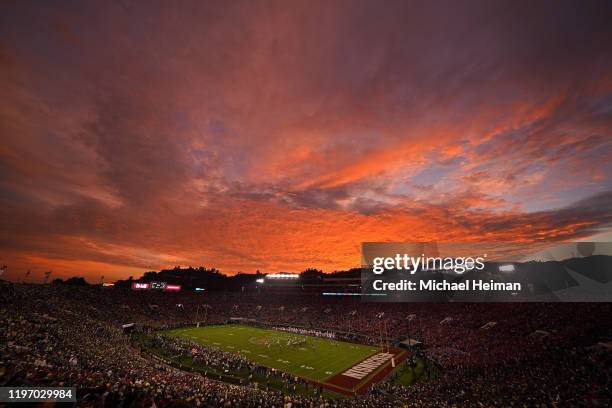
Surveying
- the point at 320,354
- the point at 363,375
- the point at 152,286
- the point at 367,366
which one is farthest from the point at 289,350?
the point at 152,286

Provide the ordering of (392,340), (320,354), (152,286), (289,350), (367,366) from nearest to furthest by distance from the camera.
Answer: (367,366) → (320,354) → (289,350) → (392,340) → (152,286)

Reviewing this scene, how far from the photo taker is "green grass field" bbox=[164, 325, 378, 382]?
34.4 meters

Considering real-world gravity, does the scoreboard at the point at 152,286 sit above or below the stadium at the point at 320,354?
above

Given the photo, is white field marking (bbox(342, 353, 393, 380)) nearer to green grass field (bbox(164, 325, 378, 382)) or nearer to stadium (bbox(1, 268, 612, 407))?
stadium (bbox(1, 268, 612, 407))

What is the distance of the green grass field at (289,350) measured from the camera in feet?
113

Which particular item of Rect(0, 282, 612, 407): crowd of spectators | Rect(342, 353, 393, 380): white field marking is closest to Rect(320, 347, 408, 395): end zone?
Rect(342, 353, 393, 380): white field marking

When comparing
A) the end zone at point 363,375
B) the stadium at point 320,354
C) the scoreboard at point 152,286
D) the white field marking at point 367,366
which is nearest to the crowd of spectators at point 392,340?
the stadium at point 320,354

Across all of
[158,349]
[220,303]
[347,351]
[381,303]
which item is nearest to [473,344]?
[347,351]

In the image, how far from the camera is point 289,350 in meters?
43.0

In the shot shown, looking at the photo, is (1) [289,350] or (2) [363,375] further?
(1) [289,350]

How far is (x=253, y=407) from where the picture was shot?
16.0 meters

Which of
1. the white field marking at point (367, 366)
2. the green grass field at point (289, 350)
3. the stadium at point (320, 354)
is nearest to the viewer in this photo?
the stadium at point (320, 354)

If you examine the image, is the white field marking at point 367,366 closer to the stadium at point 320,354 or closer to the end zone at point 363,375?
the end zone at point 363,375

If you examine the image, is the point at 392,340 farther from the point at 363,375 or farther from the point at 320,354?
the point at 363,375
